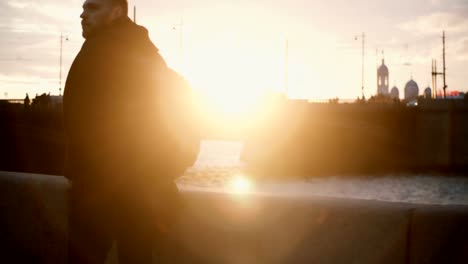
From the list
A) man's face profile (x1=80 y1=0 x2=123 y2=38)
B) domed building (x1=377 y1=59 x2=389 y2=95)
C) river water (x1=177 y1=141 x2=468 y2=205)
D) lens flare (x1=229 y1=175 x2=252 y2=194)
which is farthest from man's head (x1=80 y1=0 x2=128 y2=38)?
domed building (x1=377 y1=59 x2=389 y2=95)

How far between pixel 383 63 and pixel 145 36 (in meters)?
181

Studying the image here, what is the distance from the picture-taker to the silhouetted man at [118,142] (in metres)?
2.21

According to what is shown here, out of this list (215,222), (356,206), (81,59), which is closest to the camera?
(81,59)

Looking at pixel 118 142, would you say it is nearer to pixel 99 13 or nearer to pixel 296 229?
pixel 99 13

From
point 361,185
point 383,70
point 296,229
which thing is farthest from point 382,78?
point 296,229

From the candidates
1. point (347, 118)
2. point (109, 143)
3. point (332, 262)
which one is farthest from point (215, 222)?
point (347, 118)

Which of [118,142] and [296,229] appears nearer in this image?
[118,142]

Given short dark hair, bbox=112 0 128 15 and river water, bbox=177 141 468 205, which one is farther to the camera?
river water, bbox=177 141 468 205

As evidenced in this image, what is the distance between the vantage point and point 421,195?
126 feet

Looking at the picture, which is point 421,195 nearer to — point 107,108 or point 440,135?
point 440,135

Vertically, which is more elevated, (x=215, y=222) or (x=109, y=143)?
(x=109, y=143)

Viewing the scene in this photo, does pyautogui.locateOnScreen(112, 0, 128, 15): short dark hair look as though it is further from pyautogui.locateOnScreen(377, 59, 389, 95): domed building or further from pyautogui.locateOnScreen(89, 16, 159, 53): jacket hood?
pyautogui.locateOnScreen(377, 59, 389, 95): domed building

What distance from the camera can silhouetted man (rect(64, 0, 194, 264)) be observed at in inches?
87.0

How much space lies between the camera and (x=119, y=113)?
226cm
